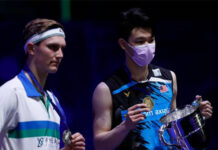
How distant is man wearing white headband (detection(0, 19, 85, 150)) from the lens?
250 centimetres

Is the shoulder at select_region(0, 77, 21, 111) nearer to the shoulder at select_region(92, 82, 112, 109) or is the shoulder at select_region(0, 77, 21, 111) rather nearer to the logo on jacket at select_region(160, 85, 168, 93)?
the shoulder at select_region(92, 82, 112, 109)

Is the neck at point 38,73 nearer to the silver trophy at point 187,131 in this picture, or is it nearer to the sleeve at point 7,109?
the sleeve at point 7,109

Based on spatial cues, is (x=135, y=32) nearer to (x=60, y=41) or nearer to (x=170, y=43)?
(x=60, y=41)

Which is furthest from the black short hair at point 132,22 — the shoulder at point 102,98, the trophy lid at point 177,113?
the trophy lid at point 177,113

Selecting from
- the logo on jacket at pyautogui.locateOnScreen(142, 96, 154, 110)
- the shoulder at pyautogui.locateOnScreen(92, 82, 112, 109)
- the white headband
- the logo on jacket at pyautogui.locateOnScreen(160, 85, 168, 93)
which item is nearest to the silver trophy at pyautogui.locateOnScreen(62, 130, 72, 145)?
the shoulder at pyautogui.locateOnScreen(92, 82, 112, 109)

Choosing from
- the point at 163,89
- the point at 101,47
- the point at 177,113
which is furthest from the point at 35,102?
the point at 101,47

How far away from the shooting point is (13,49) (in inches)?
170

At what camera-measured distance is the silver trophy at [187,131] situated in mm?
2811

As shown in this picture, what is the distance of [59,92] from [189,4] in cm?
205

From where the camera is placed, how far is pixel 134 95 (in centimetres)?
317

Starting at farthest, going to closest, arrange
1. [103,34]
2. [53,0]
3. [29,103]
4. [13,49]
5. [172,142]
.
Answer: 1. [53,0]
2. [103,34]
3. [13,49]
4. [172,142]
5. [29,103]

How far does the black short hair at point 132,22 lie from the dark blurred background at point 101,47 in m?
1.38

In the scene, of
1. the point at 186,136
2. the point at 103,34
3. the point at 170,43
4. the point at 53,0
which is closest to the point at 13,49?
the point at 103,34

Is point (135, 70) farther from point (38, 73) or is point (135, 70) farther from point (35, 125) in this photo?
point (35, 125)
